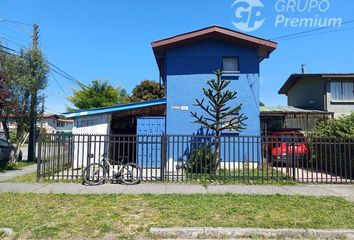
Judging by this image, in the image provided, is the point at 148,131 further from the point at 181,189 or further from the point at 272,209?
the point at 272,209

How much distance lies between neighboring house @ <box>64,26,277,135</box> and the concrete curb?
10.1 m

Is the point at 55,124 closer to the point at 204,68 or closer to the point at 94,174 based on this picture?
the point at 204,68

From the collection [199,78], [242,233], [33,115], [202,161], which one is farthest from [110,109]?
[242,233]

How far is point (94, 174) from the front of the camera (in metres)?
11.4

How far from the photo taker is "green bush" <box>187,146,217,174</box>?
12.5 meters

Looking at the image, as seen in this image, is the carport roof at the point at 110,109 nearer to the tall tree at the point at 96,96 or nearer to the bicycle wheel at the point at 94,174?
the bicycle wheel at the point at 94,174

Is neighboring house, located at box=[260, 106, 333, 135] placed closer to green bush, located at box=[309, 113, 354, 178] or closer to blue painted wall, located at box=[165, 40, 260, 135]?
green bush, located at box=[309, 113, 354, 178]

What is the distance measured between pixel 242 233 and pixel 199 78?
446 inches

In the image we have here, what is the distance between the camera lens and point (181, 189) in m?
10.5

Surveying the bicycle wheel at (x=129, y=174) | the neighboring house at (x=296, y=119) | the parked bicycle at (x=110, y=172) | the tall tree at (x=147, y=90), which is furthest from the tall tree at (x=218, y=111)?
the tall tree at (x=147, y=90)

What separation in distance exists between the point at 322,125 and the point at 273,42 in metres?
4.63

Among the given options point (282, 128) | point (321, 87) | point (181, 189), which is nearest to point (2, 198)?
point (181, 189)

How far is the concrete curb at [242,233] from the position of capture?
618cm

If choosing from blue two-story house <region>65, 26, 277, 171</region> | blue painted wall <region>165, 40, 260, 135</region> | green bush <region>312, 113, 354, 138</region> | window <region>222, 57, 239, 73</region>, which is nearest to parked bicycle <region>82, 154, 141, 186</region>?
blue two-story house <region>65, 26, 277, 171</region>
